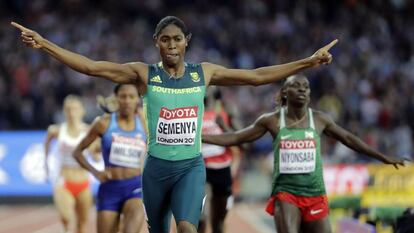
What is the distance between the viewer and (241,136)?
790 centimetres

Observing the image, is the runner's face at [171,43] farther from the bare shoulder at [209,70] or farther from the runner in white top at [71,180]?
the runner in white top at [71,180]

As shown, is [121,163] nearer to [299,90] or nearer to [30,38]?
[299,90]

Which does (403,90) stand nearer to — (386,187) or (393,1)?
(393,1)

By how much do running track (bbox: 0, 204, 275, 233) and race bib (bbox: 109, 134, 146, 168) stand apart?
5.16 meters

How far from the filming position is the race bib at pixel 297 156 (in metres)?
7.59

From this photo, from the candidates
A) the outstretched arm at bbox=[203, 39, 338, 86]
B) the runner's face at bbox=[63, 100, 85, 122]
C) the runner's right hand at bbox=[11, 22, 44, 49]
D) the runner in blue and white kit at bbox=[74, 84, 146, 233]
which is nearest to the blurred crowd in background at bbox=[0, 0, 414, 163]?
the runner's face at bbox=[63, 100, 85, 122]

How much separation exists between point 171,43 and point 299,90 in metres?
1.81

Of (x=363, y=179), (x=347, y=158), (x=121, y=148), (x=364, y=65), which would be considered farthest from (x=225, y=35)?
(x=121, y=148)

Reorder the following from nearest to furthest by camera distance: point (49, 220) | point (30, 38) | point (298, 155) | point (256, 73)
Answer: point (30, 38)
point (256, 73)
point (298, 155)
point (49, 220)

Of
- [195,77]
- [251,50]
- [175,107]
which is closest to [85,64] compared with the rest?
[175,107]

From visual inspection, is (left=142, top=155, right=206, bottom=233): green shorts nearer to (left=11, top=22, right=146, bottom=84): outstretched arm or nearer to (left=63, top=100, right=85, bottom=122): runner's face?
(left=11, top=22, right=146, bottom=84): outstretched arm

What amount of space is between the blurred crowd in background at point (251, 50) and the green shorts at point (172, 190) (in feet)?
35.9

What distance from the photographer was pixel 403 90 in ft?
68.4

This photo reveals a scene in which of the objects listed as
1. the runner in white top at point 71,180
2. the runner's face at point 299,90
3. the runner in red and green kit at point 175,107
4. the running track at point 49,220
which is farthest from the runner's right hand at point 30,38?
the running track at point 49,220
